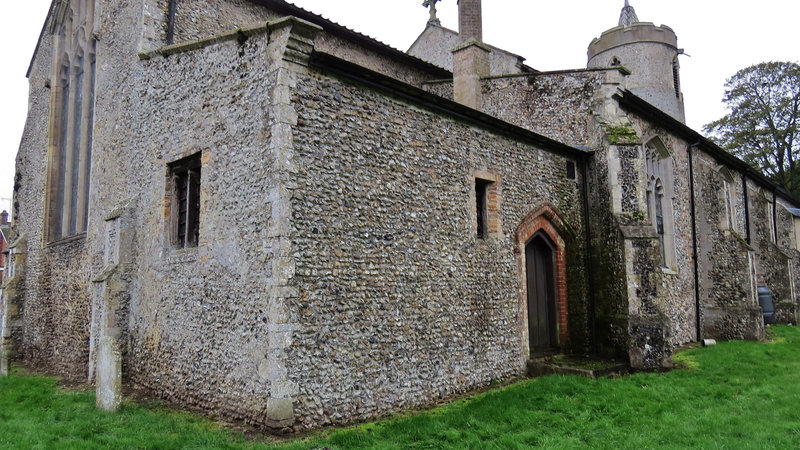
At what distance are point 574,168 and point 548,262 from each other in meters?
2.61

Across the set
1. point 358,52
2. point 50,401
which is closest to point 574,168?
point 358,52

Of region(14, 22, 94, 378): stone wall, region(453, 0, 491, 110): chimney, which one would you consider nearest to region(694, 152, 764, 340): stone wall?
region(453, 0, 491, 110): chimney

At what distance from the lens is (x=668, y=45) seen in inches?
989

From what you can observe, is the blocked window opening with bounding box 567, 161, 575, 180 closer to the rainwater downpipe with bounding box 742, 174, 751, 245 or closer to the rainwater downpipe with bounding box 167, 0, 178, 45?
the rainwater downpipe with bounding box 167, 0, 178, 45

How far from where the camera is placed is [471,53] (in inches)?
575

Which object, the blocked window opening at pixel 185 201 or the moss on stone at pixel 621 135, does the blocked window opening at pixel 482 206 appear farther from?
the blocked window opening at pixel 185 201

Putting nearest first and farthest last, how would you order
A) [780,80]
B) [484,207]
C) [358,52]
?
[484,207]
[358,52]
[780,80]

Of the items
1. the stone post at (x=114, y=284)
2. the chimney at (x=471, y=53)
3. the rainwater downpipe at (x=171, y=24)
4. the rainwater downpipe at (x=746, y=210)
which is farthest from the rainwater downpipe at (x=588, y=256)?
the rainwater downpipe at (x=746, y=210)

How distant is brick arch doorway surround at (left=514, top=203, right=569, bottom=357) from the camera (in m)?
12.2

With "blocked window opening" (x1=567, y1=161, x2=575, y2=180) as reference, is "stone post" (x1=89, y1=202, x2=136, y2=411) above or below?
below

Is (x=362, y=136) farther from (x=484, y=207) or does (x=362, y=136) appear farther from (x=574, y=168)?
(x=574, y=168)

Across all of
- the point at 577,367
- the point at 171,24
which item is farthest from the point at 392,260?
the point at 171,24

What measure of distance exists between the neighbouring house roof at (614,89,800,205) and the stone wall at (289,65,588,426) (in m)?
4.66

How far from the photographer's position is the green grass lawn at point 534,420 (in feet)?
22.4
